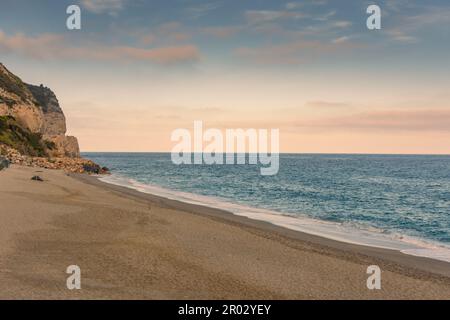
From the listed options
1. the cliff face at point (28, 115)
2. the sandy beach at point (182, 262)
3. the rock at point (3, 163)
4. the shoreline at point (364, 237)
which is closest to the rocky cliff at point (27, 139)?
the cliff face at point (28, 115)

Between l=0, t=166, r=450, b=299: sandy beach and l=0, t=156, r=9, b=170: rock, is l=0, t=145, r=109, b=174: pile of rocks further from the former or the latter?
l=0, t=166, r=450, b=299: sandy beach

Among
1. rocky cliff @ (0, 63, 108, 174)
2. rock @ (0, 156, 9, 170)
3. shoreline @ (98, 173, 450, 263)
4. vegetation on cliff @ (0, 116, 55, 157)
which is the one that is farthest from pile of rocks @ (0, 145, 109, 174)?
shoreline @ (98, 173, 450, 263)

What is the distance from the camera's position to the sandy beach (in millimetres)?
10234

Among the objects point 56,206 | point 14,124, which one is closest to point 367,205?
point 56,206

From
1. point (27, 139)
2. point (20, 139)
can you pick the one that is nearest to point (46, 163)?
point (20, 139)

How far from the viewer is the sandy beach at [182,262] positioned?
33.6 ft

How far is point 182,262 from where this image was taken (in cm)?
1291

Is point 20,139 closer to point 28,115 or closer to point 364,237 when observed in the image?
point 28,115

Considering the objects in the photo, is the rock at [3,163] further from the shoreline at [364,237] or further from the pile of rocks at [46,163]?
the shoreline at [364,237]

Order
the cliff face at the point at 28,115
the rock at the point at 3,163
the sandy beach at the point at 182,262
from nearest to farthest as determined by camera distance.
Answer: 1. the sandy beach at the point at 182,262
2. the rock at the point at 3,163
3. the cliff face at the point at 28,115

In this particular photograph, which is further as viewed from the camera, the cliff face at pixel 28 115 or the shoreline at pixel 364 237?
the cliff face at pixel 28 115
